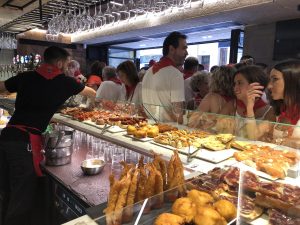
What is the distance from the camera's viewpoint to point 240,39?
6184mm

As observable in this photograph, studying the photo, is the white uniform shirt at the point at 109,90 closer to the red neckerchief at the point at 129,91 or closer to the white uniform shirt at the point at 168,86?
the red neckerchief at the point at 129,91

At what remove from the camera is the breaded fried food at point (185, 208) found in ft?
3.45

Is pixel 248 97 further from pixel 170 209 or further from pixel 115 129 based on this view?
pixel 170 209

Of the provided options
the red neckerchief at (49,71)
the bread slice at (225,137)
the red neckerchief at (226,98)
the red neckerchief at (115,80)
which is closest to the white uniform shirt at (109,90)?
the red neckerchief at (115,80)

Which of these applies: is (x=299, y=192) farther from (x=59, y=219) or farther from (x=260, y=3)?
(x=260, y=3)

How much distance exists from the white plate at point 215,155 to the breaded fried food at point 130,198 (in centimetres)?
51

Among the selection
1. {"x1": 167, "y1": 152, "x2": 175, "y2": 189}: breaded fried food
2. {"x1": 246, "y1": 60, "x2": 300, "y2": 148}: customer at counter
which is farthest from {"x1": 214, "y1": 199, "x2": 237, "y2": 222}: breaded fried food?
{"x1": 246, "y1": 60, "x2": 300, "y2": 148}: customer at counter

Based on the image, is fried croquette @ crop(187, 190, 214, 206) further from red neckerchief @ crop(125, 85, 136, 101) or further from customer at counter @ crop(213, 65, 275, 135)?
red neckerchief @ crop(125, 85, 136, 101)

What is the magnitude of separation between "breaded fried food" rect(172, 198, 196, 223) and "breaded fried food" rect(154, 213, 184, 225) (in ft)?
0.10

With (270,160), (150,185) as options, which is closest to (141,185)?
(150,185)

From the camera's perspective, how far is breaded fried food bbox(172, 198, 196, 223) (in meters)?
1.05

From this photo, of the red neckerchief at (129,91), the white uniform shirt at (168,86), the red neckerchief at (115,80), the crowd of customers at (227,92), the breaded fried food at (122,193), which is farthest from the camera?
the red neckerchief at (115,80)

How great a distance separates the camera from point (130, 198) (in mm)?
1190

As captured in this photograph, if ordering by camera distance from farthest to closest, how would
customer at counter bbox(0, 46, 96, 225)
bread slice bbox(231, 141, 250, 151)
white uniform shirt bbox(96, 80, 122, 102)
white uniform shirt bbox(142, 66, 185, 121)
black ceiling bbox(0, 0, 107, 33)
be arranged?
white uniform shirt bbox(96, 80, 122, 102) → black ceiling bbox(0, 0, 107, 33) → white uniform shirt bbox(142, 66, 185, 121) → customer at counter bbox(0, 46, 96, 225) → bread slice bbox(231, 141, 250, 151)
